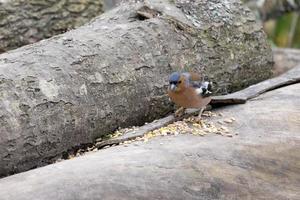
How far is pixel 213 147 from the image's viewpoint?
3.18m

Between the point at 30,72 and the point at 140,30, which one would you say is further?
the point at 140,30

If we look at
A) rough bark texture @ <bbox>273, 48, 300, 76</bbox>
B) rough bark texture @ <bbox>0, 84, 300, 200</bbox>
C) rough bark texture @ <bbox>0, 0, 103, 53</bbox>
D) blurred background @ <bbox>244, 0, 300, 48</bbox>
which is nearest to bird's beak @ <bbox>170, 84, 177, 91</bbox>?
rough bark texture @ <bbox>0, 84, 300, 200</bbox>

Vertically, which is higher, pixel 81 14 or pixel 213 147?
pixel 81 14

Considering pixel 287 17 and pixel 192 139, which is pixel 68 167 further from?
pixel 287 17

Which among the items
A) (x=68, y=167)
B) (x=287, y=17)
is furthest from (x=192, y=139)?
(x=287, y=17)

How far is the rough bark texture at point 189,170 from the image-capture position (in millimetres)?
2699

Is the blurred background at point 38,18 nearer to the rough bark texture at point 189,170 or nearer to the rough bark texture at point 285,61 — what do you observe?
the rough bark texture at point 285,61

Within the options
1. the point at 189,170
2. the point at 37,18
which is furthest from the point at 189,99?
the point at 37,18

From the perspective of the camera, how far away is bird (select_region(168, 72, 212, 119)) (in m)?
3.67

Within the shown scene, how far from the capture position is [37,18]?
5.77 meters

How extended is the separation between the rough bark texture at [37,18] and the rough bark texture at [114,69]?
1.57 meters

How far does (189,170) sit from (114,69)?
3.29ft

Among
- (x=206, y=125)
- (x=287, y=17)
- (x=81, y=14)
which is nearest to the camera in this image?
(x=206, y=125)

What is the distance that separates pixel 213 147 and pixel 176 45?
1086 mm
